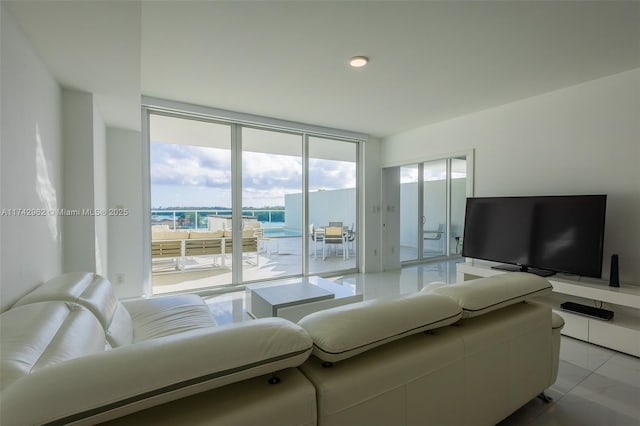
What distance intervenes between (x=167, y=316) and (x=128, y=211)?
2192 millimetres

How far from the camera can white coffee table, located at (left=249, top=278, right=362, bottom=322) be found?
2518 mm

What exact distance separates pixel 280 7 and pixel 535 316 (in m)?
2.33

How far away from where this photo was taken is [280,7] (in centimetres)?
191

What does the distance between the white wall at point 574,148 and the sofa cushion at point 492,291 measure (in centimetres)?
206

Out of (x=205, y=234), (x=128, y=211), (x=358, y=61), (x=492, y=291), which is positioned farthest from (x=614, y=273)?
(x=128, y=211)

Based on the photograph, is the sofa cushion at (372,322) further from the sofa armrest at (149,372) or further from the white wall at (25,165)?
the white wall at (25,165)

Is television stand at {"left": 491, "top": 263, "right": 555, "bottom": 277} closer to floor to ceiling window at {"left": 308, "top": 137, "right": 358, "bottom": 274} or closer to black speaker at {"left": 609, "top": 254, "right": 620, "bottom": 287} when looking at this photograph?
black speaker at {"left": 609, "top": 254, "right": 620, "bottom": 287}

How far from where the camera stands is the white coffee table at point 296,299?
8.26 feet

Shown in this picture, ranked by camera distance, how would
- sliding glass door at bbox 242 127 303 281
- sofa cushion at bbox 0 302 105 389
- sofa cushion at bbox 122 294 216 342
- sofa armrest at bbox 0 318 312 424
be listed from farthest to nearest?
sliding glass door at bbox 242 127 303 281, sofa cushion at bbox 122 294 216 342, sofa cushion at bbox 0 302 105 389, sofa armrest at bbox 0 318 312 424

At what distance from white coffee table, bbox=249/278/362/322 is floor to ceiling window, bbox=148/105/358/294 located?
163 cm

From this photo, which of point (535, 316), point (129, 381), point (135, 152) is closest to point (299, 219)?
point (135, 152)

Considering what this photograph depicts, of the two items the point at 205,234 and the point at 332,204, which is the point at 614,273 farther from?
the point at 205,234

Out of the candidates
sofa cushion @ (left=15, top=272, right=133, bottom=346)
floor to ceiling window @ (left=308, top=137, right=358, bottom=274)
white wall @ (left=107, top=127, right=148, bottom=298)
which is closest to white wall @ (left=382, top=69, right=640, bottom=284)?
floor to ceiling window @ (left=308, top=137, right=358, bottom=274)

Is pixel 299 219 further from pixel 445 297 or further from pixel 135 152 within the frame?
pixel 445 297
